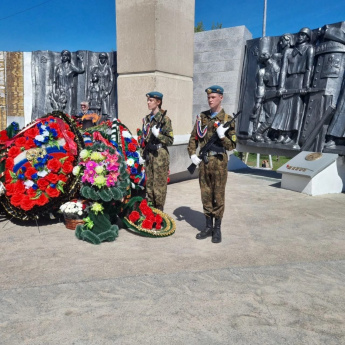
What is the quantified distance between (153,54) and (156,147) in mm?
2679

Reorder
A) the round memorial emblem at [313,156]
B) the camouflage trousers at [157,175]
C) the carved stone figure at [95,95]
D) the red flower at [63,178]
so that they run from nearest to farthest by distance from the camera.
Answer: the red flower at [63,178] < the camouflage trousers at [157,175] < the round memorial emblem at [313,156] < the carved stone figure at [95,95]

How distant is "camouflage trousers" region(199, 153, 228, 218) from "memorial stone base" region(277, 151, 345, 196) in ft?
10.3

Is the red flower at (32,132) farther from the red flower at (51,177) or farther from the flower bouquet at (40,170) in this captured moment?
the red flower at (51,177)

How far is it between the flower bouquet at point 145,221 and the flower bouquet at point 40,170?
81 cm

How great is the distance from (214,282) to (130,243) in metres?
1.27

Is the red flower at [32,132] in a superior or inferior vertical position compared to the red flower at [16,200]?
superior

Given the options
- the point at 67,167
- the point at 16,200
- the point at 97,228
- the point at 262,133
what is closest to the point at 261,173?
the point at 262,133

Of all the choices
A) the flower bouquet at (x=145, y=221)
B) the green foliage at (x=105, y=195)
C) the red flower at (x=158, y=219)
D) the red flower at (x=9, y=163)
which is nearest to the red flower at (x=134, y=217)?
the flower bouquet at (x=145, y=221)

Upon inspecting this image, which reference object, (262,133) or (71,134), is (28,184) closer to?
(71,134)

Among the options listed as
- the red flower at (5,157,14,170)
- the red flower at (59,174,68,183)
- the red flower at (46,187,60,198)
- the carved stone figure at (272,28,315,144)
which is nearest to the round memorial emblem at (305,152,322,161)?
the carved stone figure at (272,28,315,144)

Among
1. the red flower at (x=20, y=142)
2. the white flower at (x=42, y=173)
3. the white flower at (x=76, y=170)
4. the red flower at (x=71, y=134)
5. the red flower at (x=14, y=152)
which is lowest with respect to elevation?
the white flower at (x=42, y=173)

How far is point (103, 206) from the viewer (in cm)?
380

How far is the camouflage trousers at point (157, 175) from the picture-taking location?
442 cm

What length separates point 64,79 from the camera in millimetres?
9742
